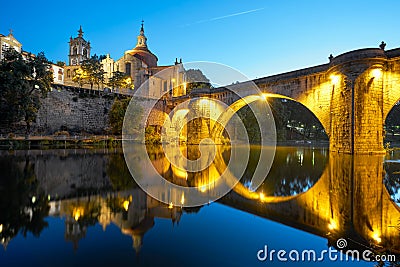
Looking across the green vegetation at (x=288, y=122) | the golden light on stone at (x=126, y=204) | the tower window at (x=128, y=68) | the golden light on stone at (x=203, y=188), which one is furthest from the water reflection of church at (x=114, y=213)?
the tower window at (x=128, y=68)

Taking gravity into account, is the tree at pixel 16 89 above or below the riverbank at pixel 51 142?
above

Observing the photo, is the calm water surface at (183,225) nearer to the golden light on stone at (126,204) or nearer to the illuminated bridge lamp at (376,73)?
the golden light on stone at (126,204)

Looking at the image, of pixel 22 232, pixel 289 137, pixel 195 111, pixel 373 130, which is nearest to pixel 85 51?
pixel 195 111

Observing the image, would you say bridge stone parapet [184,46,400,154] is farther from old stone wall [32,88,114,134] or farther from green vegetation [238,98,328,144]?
old stone wall [32,88,114,134]

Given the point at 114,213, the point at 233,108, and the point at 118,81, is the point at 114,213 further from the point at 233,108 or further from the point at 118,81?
the point at 118,81

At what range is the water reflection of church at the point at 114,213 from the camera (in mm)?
3613

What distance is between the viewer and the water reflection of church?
361cm

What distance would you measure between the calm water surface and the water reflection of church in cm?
1

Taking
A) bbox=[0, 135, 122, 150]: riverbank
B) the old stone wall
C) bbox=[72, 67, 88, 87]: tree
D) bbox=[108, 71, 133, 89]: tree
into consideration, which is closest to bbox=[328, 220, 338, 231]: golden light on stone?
bbox=[0, 135, 122, 150]: riverbank

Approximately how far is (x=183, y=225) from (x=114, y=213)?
1274 mm

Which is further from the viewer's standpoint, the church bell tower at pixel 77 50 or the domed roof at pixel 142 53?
the church bell tower at pixel 77 50

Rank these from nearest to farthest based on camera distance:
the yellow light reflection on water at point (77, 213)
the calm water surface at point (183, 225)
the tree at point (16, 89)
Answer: the calm water surface at point (183, 225) < the yellow light reflection on water at point (77, 213) < the tree at point (16, 89)

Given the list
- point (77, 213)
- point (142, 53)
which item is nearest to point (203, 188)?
point (77, 213)

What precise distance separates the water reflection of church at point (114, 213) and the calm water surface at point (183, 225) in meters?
0.01
